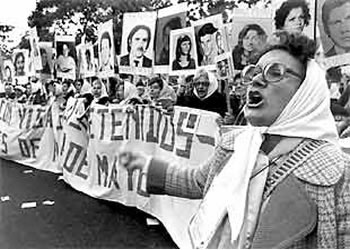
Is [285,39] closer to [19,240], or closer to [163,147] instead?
[163,147]

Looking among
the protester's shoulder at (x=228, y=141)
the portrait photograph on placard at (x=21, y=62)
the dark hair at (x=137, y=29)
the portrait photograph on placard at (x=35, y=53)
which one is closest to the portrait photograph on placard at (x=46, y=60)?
the portrait photograph on placard at (x=21, y=62)

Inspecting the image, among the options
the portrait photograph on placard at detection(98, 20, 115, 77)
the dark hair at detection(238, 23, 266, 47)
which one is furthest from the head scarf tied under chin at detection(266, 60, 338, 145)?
the portrait photograph on placard at detection(98, 20, 115, 77)

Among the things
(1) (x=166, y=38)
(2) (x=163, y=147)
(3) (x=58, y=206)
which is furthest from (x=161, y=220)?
(1) (x=166, y=38)

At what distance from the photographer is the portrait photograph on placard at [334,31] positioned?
3.35 m

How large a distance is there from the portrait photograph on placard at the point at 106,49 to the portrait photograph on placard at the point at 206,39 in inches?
71.6

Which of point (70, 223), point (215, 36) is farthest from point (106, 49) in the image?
point (70, 223)

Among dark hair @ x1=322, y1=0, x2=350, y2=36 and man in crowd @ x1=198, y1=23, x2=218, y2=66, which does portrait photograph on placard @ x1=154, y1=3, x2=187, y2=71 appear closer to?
man in crowd @ x1=198, y1=23, x2=218, y2=66

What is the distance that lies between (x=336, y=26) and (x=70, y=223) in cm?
298

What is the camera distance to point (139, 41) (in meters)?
5.86

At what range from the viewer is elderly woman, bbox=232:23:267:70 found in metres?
4.39

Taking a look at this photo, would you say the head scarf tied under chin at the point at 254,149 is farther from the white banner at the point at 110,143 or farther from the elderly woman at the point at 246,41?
the elderly woman at the point at 246,41

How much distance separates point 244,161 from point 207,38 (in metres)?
3.59

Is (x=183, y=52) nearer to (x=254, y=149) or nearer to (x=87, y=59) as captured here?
(x=87, y=59)

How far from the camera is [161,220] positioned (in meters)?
4.57
